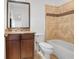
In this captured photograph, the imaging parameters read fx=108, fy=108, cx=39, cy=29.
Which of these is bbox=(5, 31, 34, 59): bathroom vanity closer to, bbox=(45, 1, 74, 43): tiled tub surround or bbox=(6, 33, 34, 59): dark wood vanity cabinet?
bbox=(6, 33, 34, 59): dark wood vanity cabinet

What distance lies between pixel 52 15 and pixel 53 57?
155 cm

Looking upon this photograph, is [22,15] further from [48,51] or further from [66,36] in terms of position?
[66,36]

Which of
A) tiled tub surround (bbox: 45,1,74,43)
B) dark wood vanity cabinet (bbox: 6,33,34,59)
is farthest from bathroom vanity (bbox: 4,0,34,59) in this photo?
tiled tub surround (bbox: 45,1,74,43)

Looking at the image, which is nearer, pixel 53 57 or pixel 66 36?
pixel 53 57

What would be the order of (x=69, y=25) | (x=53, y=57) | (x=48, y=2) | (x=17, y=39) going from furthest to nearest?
(x=48, y=2) → (x=69, y=25) → (x=53, y=57) → (x=17, y=39)

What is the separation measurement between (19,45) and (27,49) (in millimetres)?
233

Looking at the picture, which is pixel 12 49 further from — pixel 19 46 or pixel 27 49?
pixel 27 49

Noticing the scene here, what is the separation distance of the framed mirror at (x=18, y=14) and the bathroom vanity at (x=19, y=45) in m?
0.66

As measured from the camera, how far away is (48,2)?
12.4ft

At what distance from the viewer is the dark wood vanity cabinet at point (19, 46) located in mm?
2467

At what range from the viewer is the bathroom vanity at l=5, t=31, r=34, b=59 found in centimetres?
247

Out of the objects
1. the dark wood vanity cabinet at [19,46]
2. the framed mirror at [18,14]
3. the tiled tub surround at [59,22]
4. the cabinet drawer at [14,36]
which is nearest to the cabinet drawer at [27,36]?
the dark wood vanity cabinet at [19,46]

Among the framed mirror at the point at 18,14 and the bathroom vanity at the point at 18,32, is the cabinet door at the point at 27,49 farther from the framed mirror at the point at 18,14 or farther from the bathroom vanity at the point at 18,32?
the framed mirror at the point at 18,14

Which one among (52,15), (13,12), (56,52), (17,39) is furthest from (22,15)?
(56,52)
